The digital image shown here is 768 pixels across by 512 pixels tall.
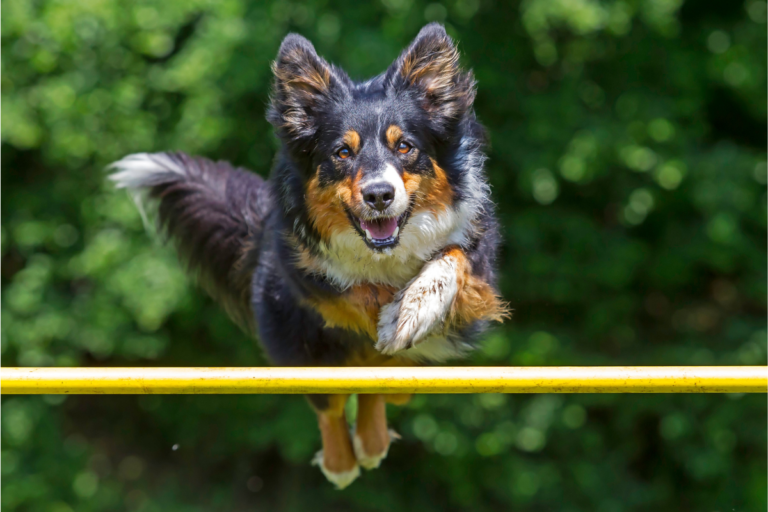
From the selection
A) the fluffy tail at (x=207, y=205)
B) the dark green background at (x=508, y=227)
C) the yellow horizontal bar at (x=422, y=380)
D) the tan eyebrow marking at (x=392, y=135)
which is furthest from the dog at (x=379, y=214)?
the dark green background at (x=508, y=227)

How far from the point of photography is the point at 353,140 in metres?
3.23

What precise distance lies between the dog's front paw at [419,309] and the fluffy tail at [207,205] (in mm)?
1348

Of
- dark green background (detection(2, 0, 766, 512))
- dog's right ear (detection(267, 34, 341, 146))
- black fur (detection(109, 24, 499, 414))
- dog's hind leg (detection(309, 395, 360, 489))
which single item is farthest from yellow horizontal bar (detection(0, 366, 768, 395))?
dark green background (detection(2, 0, 766, 512))

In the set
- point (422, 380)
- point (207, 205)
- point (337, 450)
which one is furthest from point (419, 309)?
point (207, 205)

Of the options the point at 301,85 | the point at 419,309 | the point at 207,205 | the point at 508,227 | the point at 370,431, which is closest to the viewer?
the point at 419,309

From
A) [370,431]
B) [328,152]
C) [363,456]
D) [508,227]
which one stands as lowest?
[363,456]

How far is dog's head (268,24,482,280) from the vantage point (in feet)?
10.6

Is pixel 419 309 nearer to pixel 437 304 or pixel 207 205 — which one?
pixel 437 304

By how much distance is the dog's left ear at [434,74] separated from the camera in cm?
337

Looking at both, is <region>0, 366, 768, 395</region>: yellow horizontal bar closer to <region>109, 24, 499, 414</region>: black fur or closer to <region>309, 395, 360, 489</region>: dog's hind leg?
<region>109, 24, 499, 414</region>: black fur

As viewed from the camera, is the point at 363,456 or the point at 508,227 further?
the point at 508,227

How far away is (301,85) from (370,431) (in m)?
1.93

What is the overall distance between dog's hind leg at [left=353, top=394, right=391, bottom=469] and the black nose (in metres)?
1.49

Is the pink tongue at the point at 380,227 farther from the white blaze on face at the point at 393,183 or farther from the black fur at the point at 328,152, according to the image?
the black fur at the point at 328,152
